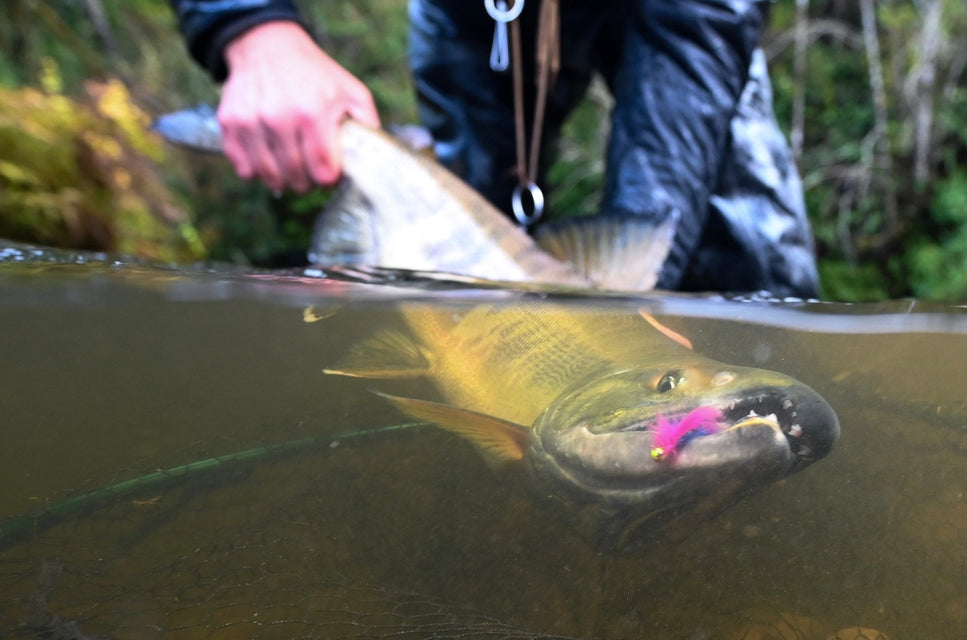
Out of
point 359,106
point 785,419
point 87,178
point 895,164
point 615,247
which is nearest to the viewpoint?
point 785,419

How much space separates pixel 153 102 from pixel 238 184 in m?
1.00

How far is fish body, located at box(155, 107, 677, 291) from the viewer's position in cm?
137

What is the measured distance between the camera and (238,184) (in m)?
4.27

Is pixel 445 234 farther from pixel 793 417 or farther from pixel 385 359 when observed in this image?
pixel 793 417

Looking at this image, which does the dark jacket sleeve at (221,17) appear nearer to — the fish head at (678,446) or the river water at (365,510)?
the river water at (365,510)

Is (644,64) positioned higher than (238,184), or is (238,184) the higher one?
(644,64)

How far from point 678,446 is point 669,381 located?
0.06 meters

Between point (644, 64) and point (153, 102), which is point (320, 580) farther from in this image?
point (153, 102)

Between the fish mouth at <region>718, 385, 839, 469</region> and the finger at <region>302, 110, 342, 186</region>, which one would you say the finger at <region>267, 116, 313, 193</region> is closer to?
the finger at <region>302, 110, 342, 186</region>

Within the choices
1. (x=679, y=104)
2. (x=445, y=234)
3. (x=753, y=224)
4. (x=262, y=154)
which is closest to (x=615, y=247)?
(x=445, y=234)

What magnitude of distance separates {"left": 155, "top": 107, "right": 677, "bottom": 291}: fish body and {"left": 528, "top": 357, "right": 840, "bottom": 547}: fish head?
647 millimetres

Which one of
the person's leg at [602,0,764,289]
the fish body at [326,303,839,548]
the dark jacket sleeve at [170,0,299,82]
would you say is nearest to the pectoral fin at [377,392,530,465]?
the fish body at [326,303,839,548]

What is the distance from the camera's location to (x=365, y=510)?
2.06 ft

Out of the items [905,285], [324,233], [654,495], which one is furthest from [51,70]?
[905,285]
